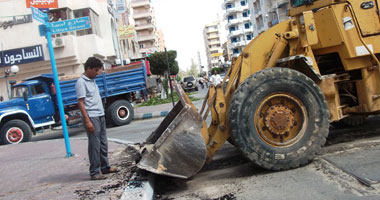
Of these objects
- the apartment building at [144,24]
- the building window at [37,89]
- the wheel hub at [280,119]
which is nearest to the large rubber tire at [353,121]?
the wheel hub at [280,119]

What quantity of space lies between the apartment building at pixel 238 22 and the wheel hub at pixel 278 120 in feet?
275

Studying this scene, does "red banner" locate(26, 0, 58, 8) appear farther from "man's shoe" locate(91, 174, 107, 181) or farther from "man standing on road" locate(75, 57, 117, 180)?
"man's shoe" locate(91, 174, 107, 181)

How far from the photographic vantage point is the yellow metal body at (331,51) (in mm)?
4570

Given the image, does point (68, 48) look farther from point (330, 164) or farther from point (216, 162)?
point (330, 164)

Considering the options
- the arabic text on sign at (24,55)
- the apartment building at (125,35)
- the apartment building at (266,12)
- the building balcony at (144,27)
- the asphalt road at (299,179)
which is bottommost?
the asphalt road at (299,179)

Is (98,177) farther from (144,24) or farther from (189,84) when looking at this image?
(144,24)

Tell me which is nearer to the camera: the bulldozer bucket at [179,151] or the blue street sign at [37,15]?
the bulldozer bucket at [179,151]

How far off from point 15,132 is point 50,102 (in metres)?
1.58

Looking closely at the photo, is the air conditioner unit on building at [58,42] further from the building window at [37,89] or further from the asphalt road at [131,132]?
the building window at [37,89]

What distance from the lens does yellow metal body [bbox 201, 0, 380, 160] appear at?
4570 mm

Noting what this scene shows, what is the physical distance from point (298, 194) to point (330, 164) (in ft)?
3.07

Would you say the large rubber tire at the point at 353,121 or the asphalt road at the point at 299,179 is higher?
the large rubber tire at the point at 353,121

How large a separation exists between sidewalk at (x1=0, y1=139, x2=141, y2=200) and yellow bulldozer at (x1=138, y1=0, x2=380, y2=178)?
795 millimetres

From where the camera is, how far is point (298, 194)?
11.6 ft
